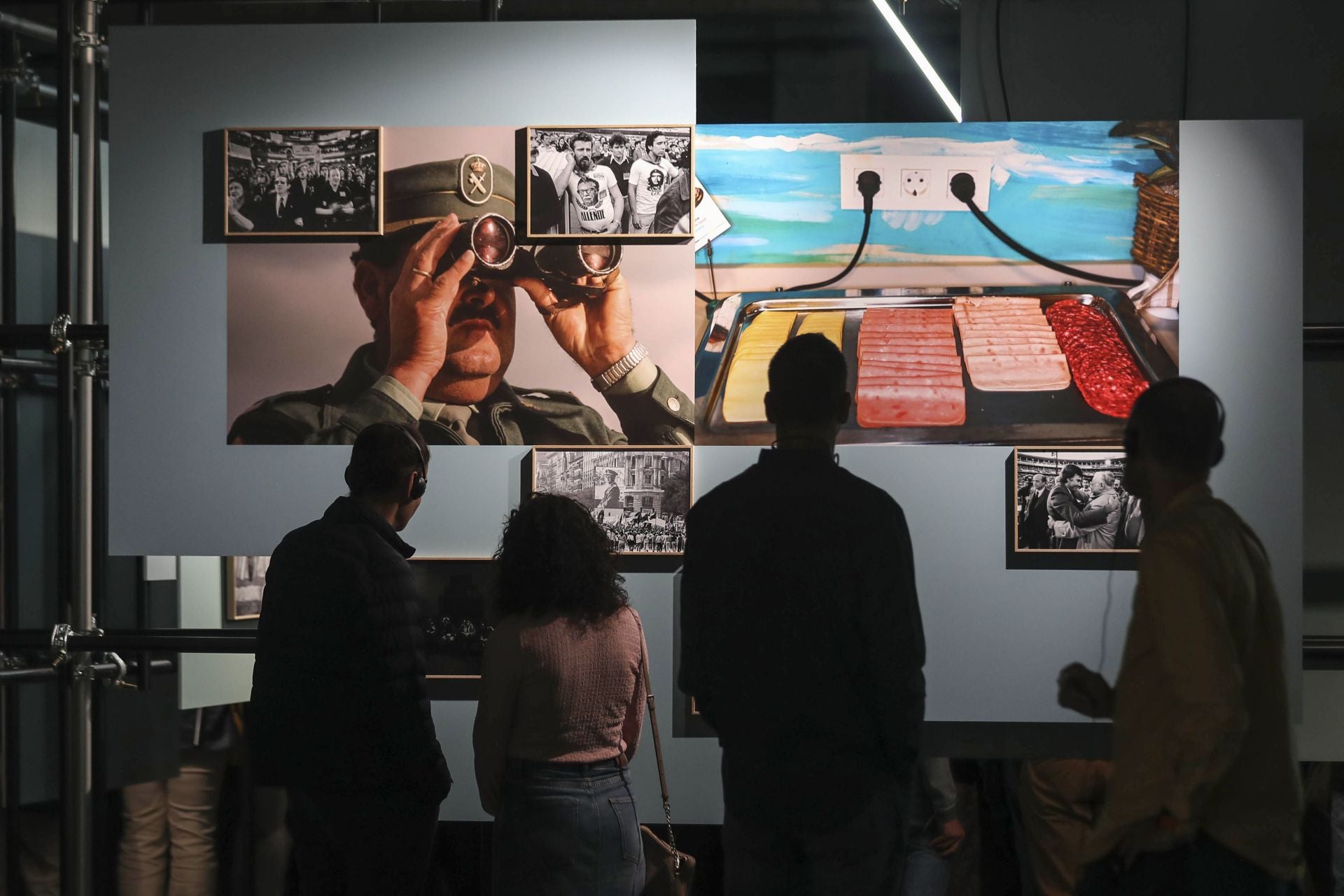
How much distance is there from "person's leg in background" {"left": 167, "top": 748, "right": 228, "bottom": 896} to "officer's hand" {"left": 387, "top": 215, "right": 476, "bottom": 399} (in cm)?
129

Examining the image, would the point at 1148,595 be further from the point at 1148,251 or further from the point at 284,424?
the point at 284,424

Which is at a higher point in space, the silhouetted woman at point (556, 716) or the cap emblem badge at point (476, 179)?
the cap emblem badge at point (476, 179)

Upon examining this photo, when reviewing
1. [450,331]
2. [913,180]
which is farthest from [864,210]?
[450,331]

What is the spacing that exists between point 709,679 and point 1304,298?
2016mm

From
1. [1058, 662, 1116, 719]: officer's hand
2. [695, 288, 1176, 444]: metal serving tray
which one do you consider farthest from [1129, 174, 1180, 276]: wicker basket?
[1058, 662, 1116, 719]: officer's hand

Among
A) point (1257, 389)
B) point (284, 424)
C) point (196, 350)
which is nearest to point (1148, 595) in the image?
point (1257, 389)

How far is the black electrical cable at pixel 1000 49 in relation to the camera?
3.09 meters

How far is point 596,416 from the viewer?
286cm

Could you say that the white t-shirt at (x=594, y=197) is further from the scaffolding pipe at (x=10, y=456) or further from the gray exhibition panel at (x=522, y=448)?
the scaffolding pipe at (x=10, y=456)

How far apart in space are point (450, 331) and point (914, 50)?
4.52 feet

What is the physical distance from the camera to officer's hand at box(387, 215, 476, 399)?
2.89 m

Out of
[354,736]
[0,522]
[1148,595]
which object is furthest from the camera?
[0,522]

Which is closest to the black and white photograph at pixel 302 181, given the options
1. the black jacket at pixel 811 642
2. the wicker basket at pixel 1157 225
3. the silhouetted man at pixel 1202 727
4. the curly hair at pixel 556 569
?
the curly hair at pixel 556 569

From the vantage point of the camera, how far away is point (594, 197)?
2.86 m
